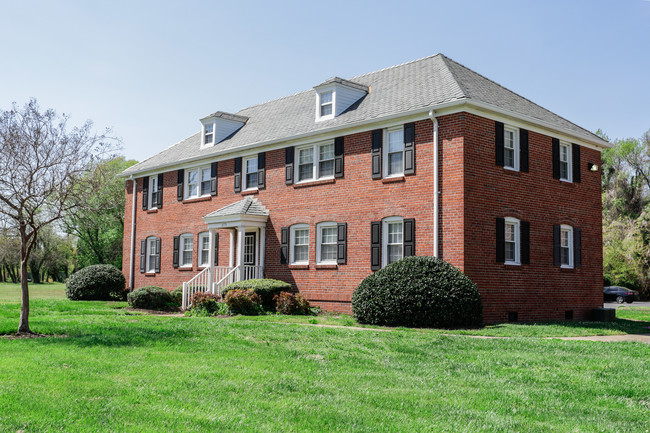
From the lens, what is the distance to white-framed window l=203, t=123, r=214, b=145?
86.6ft

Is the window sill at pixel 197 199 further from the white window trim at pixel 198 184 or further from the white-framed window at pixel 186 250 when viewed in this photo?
the white-framed window at pixel 186 250

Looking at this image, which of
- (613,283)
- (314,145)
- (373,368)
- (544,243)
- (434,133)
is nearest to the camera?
(373,368)

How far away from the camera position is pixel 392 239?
60.0ft

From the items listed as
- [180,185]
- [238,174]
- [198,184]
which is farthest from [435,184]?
[180,185]

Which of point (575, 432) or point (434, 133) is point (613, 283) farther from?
point (575, 432)

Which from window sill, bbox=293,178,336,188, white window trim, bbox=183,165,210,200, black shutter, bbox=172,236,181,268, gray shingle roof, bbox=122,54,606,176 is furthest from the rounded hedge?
black shutter, bbox=172,236,181,268

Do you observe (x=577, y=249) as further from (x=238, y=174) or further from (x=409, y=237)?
(x=238, y=174)

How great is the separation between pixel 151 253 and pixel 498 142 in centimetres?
1674

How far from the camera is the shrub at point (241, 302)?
18.0m

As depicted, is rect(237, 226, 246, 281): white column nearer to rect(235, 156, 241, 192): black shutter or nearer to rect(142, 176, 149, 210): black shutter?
rect(235, 156, 241, 192): black shutter

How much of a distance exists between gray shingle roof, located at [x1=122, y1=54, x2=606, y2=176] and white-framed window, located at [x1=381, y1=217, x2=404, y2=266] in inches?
124

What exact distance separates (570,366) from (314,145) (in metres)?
13.1

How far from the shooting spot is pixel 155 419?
5.53 meters

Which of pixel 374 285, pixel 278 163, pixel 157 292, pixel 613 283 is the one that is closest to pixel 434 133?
pixel 374 285
